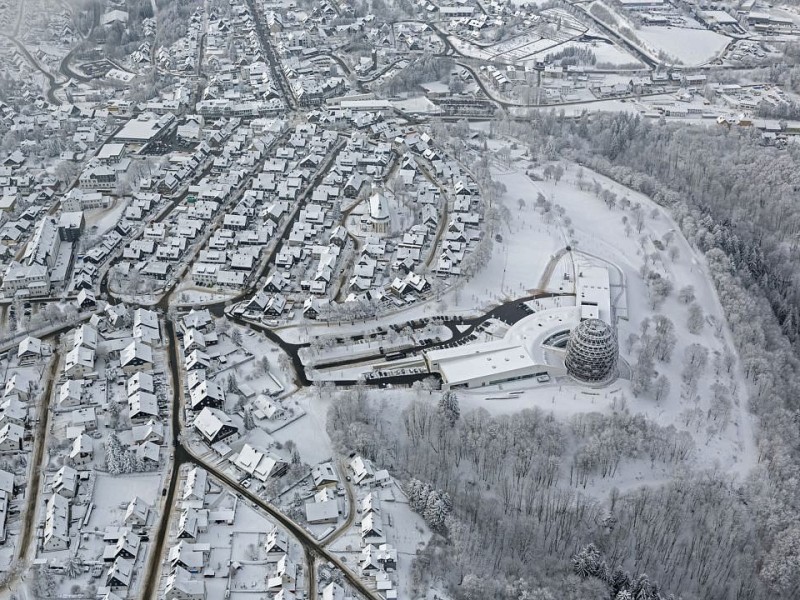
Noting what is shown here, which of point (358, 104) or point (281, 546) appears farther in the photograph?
point (358, 104)

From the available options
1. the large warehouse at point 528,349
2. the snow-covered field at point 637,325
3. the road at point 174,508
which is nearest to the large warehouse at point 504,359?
the large warehouse at point 528,349

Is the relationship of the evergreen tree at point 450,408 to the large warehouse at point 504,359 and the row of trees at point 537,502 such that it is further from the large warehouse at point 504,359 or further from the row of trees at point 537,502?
the large warehouse at point 504,359

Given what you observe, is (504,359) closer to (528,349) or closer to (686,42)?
(528,349)

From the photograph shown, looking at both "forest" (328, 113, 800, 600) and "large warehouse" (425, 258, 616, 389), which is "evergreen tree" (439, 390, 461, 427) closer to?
"forest" (328, 113, 800, 600)

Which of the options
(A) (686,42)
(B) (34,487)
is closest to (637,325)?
(B) (34,487)

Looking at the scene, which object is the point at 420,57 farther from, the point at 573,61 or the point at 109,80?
the point at 109,80

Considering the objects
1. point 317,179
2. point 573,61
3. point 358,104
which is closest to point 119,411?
point 317,179
